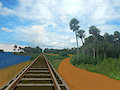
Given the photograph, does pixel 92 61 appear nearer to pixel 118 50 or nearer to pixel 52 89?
pixel 118 50

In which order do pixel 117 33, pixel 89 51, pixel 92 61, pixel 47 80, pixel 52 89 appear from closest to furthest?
pixel 52 89 < pixel 47 80 < pixel 92 61 < pixel 89 51 < pixel 117 33

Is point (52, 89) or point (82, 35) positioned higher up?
point (82, 35)

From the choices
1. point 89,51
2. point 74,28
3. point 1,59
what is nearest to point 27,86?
point 1,59

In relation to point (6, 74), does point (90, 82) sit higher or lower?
lower

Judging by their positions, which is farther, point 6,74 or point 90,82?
point 6,74

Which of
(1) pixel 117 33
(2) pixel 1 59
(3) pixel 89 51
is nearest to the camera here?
(2) pixel 1 59

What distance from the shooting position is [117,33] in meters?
59.5

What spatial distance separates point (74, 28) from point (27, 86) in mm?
20007

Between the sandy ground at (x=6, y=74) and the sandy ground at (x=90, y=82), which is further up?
the sandy ground at (x=6, y=74)

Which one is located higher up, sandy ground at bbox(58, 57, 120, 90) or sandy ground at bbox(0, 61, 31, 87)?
sandy ground at bbox(0, 61, 31, 87)

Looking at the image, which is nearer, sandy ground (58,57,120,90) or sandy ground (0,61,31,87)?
sandy ground (58,57,120,90)

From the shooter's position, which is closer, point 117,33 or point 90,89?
point 90,89

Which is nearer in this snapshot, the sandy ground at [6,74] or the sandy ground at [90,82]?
the sandy ground at [90,82]

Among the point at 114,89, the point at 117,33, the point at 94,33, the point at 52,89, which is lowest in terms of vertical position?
the point at 114,89
